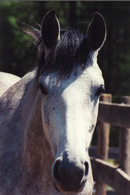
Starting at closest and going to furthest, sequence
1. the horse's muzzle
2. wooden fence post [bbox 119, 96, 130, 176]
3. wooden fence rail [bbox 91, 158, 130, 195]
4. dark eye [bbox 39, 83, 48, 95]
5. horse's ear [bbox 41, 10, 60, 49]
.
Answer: the horse's muzzle
dark eye [bbox 39, 83, 48, 95]
horse's ear [bbox 41, 10, 60, 49]
wooden fence rail [bbox 91, 158, 130, 195]
wooden fence post [bbox 119, 96, 130, 176]

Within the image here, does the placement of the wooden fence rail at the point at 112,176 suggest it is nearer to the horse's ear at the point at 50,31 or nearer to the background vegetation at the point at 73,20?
the horse's ear at the point at 50,31

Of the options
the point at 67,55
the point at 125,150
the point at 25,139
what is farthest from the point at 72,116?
the point at 125,150

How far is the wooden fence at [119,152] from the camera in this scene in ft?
12.4

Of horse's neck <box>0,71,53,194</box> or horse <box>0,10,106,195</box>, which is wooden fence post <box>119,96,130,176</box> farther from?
horse's neck <box>0,71,53,194</box>

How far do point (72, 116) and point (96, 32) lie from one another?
858 millimetres

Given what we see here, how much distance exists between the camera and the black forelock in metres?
2.41

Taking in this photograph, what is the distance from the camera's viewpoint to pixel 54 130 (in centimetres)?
226

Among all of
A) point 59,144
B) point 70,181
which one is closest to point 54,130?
point 59,144

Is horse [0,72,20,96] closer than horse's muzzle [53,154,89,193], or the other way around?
horse's muzzle [53,154,89,193]

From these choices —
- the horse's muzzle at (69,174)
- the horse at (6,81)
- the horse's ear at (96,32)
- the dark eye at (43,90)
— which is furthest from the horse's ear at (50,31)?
the horse at (6,81)

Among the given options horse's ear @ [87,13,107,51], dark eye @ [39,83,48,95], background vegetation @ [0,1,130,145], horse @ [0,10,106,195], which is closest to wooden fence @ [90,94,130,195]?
horse @ [0,10,106,195]

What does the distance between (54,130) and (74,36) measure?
779mm

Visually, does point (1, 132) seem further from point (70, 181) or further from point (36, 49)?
point (70, 181)

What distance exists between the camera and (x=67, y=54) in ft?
8.01
